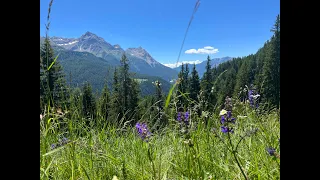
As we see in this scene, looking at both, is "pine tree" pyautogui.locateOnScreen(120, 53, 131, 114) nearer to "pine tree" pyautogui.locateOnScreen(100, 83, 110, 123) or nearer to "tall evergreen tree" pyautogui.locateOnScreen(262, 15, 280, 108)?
"pine tree" pyautogui.locateOnScreen(100, 83, 110, 123)

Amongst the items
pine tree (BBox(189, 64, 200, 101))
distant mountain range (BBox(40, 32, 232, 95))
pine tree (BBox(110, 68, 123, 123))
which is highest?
distant mountain range (BBox(40, 32, 232, 95))

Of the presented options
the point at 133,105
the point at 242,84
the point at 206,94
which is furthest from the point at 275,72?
the point at 242,84

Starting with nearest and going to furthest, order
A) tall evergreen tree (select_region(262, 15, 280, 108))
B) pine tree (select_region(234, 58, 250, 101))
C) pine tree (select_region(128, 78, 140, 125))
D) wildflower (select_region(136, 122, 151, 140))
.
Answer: tall evergreen tree (select_region(262, 15, 280, 108)) < wildflower (select_region(136, 122, 151, 140)) < pine tree (select_region(128, 78, 140, 125)) < pine tree (select_region(234, 58, 250, 101))

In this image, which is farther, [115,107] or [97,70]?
[97,70]

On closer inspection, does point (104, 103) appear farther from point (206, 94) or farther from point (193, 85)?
point (193, 85)

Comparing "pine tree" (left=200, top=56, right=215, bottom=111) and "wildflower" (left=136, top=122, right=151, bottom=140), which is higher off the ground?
"pine tree" (left=200, top=56, right=215, bottom=111)

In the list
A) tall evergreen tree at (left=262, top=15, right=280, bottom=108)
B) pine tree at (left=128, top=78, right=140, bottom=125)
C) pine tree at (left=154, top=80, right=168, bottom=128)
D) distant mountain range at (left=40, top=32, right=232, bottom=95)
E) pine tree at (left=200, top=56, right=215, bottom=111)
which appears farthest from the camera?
pine tree at (left=128, top=78, right=140, bottom=125)

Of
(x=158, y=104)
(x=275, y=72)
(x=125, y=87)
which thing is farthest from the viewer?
(x=125, y=87)

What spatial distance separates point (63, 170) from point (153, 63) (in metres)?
185

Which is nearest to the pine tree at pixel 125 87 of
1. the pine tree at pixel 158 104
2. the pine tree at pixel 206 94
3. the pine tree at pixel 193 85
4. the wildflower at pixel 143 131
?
the pine tree at pixel 158 104

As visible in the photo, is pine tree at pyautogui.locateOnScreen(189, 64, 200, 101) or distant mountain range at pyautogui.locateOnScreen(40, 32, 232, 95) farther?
pine tree at pyautogui.locateOnScreen(189, 64, 200, 101)


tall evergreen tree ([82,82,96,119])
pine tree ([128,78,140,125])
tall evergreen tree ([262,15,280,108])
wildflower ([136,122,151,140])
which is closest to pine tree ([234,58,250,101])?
tall evergreen tree ([262,15,280,108])
